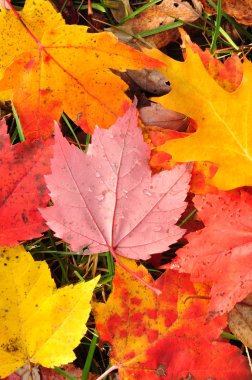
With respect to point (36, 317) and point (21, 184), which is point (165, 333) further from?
point (21, 184)

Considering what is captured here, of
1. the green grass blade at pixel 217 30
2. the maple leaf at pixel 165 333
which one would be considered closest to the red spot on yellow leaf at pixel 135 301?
the maple leaf at pixel 165 333

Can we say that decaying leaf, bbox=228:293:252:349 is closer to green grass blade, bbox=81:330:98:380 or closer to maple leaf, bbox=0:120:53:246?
green grass blade, bbox=81:330:98:380

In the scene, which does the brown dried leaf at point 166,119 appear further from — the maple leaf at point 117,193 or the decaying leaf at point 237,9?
the decaying leaf at point 237,9

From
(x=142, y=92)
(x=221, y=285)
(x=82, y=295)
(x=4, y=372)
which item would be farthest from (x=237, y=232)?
(x=4, y=372)

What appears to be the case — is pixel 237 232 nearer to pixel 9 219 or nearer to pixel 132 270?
pixel 132 270

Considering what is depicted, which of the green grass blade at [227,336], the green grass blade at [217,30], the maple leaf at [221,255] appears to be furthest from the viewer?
the green grass blade at [217,30]

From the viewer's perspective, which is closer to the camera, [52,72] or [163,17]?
[52,72]

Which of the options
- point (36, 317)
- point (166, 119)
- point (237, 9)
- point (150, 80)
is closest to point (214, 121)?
point (166, 119)
